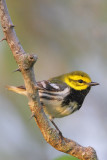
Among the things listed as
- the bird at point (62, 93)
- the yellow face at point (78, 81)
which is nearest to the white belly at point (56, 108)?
the bird at point (62, 93)

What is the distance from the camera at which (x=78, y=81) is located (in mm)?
4777

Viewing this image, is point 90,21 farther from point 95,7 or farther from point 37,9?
point 37,9

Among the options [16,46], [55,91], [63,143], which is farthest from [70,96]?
[16,46]

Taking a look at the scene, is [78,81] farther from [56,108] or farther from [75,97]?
[56,108]

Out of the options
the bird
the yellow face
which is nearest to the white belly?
the bird

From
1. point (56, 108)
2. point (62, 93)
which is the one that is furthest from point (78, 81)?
point (56, 108)

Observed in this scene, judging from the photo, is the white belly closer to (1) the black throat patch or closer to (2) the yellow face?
(1) the black throat patch

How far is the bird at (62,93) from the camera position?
4.09 m

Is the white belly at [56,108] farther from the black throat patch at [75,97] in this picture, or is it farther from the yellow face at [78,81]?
the yellow face at [78,81]

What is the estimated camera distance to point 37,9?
24.2 ft

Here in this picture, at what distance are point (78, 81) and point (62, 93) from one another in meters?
0.59

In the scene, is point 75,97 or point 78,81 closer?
point 75,97

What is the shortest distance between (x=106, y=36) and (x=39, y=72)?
156 centimetres

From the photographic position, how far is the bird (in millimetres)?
4094
